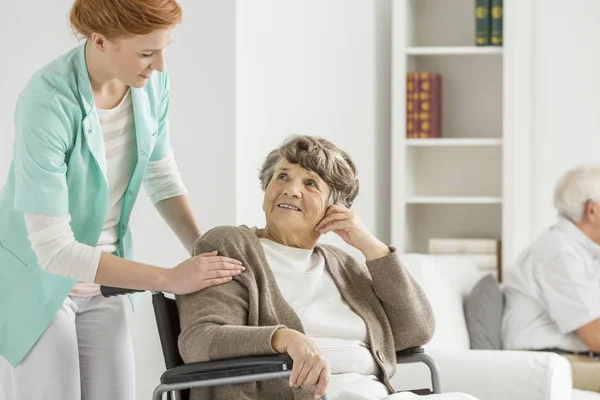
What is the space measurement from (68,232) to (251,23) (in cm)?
142

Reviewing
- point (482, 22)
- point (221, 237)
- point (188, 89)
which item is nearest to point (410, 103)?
point (482, 22)

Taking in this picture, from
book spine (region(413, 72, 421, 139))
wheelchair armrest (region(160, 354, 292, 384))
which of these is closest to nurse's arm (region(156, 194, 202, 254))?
wheelchair armrest (region(160, 354, 292, 384))

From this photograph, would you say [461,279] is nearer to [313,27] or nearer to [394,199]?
[394,199]

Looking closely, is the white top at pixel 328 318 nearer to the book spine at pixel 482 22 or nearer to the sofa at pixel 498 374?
the sofa at pixel 498 374

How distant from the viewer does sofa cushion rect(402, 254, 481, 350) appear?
351 centimetres

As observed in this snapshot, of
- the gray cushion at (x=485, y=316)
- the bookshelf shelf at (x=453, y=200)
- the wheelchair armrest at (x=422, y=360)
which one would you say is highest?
the bookshelf shelf at (x=453, y=200)

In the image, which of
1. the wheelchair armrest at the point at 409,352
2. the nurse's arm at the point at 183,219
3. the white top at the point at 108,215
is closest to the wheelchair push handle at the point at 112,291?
the white top at the point at 108,215

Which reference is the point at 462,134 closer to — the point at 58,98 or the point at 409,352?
the point at 409,352

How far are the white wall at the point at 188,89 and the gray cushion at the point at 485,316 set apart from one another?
116cm

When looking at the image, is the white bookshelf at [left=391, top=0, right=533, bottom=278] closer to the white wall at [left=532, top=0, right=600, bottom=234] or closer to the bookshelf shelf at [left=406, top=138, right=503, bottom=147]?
the bookshelf shelf at [left=406, top=138, right=503, bottom=147]

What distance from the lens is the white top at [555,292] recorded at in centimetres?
347

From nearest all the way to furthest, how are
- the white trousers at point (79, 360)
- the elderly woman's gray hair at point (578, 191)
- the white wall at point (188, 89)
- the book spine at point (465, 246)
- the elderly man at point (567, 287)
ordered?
the white trousers at point (79, 360) < the white wall at point (188, 89) < the elderly man at point (567, 287) < the elderly woman's gray hair at point (578, 191) < the book spine at point (465, 246)

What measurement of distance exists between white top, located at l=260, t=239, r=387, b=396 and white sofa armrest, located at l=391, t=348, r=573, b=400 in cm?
51

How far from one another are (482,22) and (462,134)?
59 centimetres
